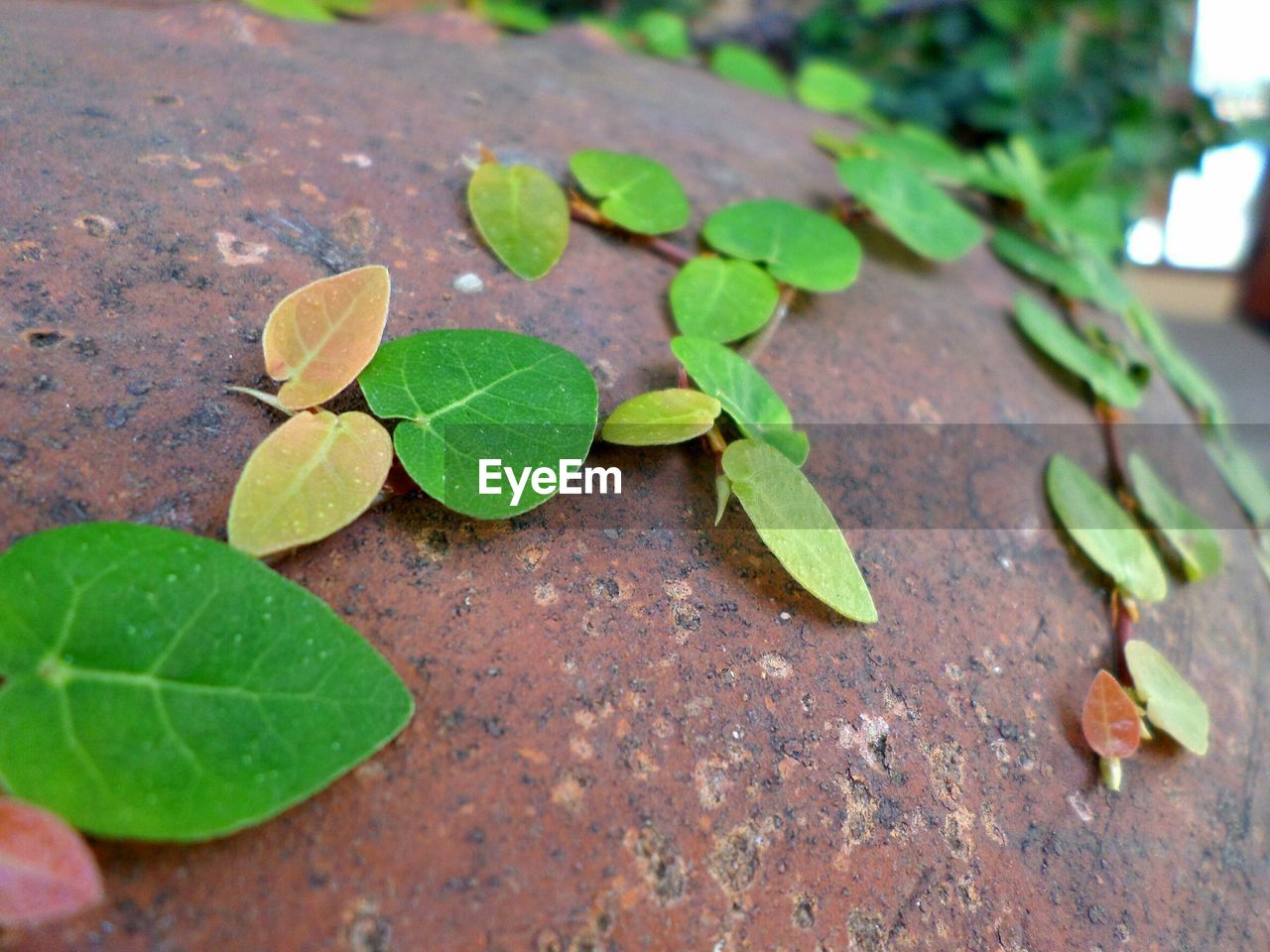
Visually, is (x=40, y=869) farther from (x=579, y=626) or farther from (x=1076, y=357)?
(x=1076, y=357)

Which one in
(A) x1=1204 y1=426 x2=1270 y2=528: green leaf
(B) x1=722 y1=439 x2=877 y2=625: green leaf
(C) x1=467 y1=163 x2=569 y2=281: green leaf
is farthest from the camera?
(A) x1=1204 y1=426 x2=1270 y2=528: green leaf

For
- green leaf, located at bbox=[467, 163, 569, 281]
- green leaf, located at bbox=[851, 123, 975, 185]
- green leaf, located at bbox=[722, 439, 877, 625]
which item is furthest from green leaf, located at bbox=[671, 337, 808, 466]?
green leaf, located at bbox=[851, 123, 975, 185]

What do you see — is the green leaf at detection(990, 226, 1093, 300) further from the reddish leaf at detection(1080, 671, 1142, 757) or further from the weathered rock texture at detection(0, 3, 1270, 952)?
the reddish leaf at detection(1080, 671, 1142, 757)

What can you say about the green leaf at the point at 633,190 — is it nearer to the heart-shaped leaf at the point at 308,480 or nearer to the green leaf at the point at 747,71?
the heart-shaped leaf at the point at 308,480

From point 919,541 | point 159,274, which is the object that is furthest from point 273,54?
point 919,541

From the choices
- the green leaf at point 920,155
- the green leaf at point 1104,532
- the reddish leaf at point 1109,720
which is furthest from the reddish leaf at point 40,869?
the green leaf at point 920,155

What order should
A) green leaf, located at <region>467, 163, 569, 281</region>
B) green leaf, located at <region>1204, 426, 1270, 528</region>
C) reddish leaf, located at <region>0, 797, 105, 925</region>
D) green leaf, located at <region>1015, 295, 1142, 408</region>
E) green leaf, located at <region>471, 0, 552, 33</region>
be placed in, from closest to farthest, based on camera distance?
reddish leaf, located at <region>0, 797, 105, 925</region>
green leaf, located at <region>467, 163, 569, 281</region>
green leaf, located at <region>1015, 295, 1142, 408</region>
green leaf, located at <region>1204, 426, 1270, 528</region>
green leaf, located at <region>471, 0, 552, 33</region>

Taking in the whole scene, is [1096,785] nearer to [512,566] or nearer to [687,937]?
[687,937]
